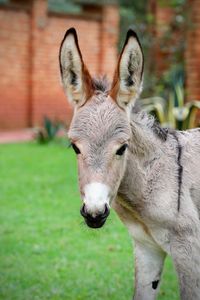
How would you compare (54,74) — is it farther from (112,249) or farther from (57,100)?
(112,249)

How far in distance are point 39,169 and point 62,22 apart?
34.7 feet

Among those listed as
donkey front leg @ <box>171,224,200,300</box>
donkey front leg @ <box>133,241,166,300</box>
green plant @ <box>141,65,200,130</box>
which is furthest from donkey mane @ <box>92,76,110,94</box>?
green plant @ <box>141,65,200,130</box>

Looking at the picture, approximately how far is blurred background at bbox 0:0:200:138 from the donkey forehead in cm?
1145

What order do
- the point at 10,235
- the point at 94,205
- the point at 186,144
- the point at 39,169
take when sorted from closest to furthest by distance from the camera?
1. the point at 94,205
2. the point at 186,144
3. the point at 10,235
4. the point at 39,169

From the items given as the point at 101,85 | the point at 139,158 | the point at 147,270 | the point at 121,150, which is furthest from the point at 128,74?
the point at 147,270

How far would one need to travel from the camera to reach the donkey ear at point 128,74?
4.04 meters

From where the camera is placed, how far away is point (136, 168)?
4.37m

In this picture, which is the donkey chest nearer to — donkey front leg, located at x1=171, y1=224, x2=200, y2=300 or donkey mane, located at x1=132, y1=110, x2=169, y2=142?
donkey front leg, located at x1=171, y1=224, x2=200, y2=300

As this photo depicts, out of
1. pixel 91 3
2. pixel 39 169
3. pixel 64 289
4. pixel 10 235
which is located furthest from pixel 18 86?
pixel 64 289

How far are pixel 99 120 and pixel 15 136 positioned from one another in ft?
55.2

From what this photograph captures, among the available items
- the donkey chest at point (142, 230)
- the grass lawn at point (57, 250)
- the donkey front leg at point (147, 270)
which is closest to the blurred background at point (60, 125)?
the grass lawn at point (57, 250)

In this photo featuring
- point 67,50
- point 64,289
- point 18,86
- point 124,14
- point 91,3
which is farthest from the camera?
point 124,14

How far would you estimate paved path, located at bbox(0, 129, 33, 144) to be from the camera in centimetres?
1937

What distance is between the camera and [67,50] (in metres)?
4.14
